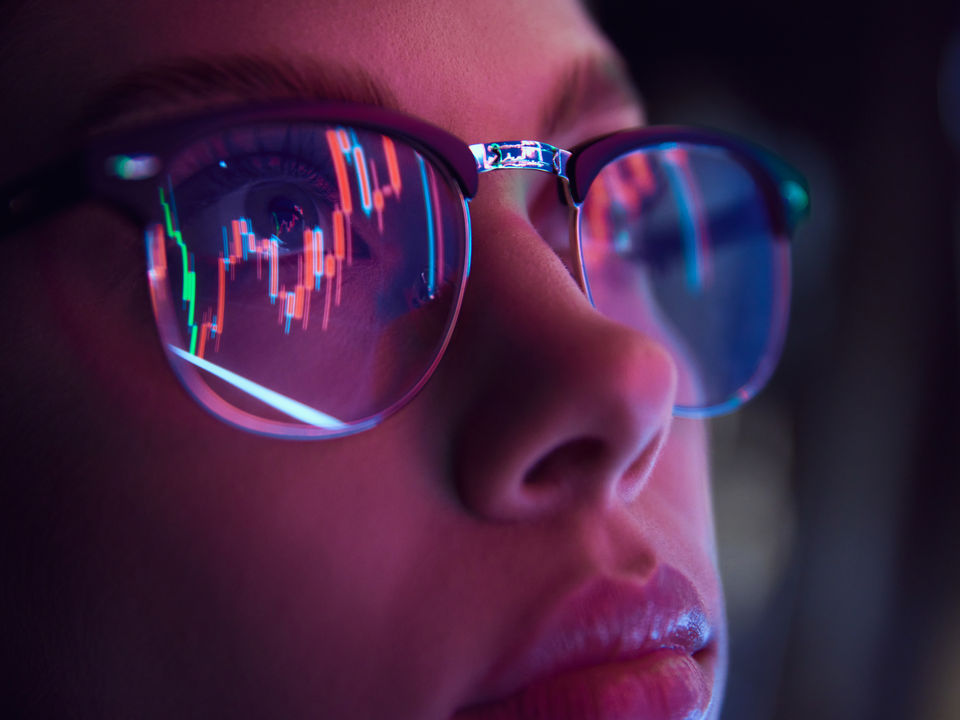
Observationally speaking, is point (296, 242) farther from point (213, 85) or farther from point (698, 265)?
point (698, 265)

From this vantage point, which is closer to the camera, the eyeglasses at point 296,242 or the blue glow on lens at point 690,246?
the eyeglasses at point 296,242

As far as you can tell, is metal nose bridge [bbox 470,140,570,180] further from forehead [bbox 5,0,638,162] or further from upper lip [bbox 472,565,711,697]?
upper lip [bbox 472,565,711,697]

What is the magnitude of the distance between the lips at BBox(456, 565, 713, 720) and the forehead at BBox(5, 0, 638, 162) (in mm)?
401

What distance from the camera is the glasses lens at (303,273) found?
512 mm

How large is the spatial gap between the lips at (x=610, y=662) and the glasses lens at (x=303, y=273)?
207 mm

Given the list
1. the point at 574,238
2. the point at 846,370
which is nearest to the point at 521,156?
the point at 574,238

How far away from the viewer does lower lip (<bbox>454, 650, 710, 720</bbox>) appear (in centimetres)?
51

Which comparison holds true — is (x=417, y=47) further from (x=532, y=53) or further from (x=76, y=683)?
(x=76, y=683)

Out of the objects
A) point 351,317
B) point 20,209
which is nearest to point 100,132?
point 20,209

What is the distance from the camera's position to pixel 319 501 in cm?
50

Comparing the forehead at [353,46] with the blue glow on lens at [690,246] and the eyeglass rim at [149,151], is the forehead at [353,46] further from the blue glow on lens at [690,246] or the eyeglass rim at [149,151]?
the blue glow on lens at [690,246]

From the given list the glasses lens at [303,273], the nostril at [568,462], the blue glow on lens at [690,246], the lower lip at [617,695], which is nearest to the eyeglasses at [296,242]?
the glasses lens at [303,273]

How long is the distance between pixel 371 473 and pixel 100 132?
1.07 ft

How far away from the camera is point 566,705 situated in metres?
0.51
